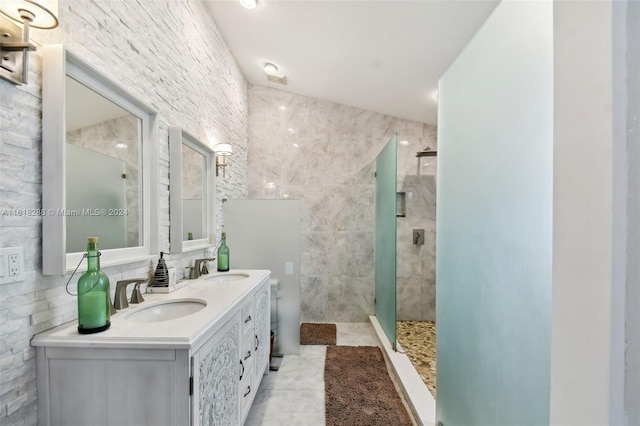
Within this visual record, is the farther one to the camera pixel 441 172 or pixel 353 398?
pixel 353 398

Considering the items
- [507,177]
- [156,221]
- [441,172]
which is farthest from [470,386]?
[156,221]

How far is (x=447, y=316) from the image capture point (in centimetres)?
146

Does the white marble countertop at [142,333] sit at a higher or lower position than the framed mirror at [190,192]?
lower

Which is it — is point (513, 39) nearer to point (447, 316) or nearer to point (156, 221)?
point (447, 316)

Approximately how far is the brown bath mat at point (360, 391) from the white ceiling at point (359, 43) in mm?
2539

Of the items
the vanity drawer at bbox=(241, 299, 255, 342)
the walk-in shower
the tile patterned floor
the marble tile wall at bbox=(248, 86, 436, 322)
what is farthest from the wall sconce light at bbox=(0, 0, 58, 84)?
the walk-in shower

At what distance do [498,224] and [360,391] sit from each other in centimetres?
171

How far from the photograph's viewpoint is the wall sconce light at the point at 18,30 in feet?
2.70

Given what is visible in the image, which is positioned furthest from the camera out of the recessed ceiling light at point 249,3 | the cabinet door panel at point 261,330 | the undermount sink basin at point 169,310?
the recessed ceiling light at point 249,3

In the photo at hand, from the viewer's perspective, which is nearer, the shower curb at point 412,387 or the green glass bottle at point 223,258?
the shower curb at point 412,387

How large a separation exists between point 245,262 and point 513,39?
2.51 m

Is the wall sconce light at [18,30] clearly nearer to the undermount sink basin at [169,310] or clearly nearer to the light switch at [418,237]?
the undermount sink basin at [169,310]

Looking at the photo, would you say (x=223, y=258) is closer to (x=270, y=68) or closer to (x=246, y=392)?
(x=246, y=392)

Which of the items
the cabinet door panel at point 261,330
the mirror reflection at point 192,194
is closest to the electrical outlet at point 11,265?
the mirror reflection at point 192,194
